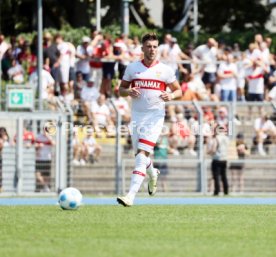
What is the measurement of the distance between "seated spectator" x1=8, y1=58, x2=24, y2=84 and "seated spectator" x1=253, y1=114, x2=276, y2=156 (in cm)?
654

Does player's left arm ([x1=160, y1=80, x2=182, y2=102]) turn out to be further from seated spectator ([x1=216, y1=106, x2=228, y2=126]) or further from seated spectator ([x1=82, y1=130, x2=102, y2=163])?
seated spectator ([x1=216, y1=106, x2=228, y2=126])

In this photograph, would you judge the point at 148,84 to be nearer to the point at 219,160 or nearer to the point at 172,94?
the point at 172,94

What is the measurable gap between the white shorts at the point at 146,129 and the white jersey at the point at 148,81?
0.11 meters

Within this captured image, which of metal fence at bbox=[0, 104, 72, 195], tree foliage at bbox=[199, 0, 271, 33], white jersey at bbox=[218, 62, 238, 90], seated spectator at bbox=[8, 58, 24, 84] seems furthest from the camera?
tree foliage at bbox=[199, 0, 271, 33]

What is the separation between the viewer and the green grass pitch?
10.7 metres

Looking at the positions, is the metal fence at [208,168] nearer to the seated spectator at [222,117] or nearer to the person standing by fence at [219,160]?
the seated spectator at [222,117]

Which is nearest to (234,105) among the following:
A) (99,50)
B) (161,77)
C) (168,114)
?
(168,114)

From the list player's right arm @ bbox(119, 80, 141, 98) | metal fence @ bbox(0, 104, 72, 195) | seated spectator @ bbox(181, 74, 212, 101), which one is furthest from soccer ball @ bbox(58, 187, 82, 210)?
seated spectator @ bbox(181, 74, 212, 101)

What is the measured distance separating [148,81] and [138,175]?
4.92 ft

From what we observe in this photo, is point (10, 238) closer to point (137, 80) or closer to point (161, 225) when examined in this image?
point (161, 225)

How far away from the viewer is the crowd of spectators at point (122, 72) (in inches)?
1120

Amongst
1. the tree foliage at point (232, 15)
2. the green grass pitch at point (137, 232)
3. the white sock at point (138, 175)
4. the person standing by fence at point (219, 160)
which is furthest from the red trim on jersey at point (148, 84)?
the tree foliage at point (232, 15)

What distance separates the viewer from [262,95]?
101 ft

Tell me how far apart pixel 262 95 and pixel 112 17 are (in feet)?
36.2
